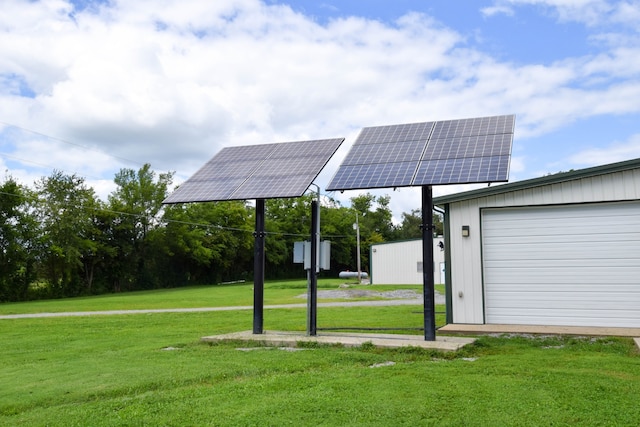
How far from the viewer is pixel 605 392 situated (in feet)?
18.7

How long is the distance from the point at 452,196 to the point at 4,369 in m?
9.21

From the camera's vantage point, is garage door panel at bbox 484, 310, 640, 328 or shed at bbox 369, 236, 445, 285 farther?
shed at bbox 369, 236, 445, 285

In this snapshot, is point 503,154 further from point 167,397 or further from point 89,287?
point 89,287

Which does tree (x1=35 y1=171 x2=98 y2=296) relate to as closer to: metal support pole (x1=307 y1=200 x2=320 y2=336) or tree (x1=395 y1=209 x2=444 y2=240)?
metal support pole (x1=307 y1=200 x2=320 y2=336)

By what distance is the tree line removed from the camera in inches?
1334

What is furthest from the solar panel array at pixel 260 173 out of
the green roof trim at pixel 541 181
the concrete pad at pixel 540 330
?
the concrete pad at pixel 540 330

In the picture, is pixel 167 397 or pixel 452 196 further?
pixel 452 196

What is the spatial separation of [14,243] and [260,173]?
Result: 87.0 ft

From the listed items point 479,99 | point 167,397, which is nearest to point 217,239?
point 479,99

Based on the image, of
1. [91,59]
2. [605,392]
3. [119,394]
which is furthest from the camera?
[91,59]

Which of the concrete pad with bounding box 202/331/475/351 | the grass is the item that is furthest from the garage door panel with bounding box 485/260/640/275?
the concrete pad with bounding box 202/331/475/351

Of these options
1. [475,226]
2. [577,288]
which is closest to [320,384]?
[475,226]

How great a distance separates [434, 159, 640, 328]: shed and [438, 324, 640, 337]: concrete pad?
408mm

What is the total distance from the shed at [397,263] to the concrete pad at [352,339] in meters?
26.8
